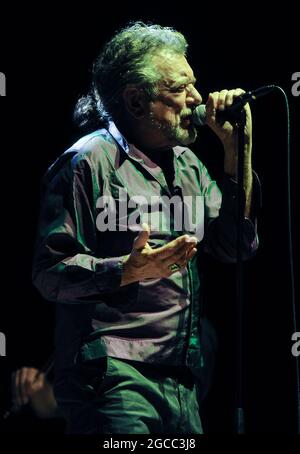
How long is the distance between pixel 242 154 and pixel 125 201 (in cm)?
43

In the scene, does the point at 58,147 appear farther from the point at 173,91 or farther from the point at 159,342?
the point at 159,342

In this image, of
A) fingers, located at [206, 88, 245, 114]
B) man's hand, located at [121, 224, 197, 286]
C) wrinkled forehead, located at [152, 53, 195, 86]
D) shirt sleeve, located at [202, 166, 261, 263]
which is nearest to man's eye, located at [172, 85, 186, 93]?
wrinkled forehead, located at [152, 53, 195, 86]

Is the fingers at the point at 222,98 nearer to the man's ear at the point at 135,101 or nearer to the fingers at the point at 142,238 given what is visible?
the man's ear at the point at 135,101

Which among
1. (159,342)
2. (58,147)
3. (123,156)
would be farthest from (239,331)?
(58,147)

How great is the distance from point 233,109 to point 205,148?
126cm

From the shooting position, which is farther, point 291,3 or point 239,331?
point 291,3

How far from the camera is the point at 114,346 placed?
2684 millimetres

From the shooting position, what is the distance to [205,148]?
4.00 metres

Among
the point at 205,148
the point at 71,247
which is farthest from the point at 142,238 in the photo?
the point at 205,148

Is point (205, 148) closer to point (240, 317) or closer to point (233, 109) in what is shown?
point (233, 109)

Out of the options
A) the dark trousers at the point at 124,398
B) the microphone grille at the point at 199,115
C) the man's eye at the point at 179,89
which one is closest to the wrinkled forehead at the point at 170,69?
the man's eye at the point at 179,89

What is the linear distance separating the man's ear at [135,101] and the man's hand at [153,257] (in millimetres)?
677

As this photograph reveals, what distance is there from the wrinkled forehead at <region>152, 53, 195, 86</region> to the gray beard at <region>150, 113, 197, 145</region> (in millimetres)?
147

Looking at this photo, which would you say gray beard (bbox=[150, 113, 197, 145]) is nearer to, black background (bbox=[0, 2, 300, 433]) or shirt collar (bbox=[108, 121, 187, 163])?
shirt collar (bbox=[108, 121, 187, 163])
